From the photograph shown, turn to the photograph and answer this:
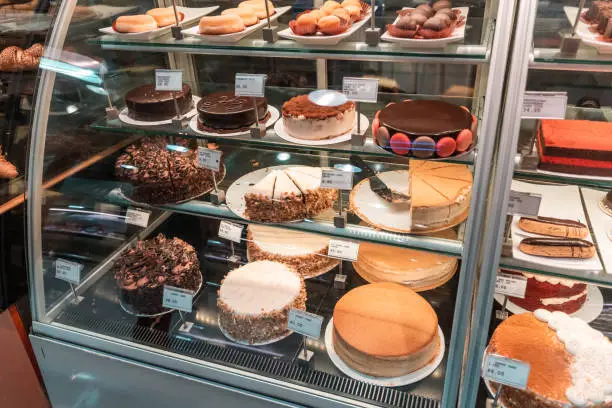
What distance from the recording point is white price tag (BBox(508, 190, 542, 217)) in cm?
193

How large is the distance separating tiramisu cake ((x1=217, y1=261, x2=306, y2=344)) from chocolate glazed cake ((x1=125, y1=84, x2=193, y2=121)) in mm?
1029

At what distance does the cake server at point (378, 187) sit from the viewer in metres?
2.62

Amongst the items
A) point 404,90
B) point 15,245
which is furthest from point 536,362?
point 15,245

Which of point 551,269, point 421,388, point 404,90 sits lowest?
point 421,388

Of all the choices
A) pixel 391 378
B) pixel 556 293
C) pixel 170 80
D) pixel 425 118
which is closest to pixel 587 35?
pixel 425 118

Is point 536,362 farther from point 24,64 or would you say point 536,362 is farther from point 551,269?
point 24,64

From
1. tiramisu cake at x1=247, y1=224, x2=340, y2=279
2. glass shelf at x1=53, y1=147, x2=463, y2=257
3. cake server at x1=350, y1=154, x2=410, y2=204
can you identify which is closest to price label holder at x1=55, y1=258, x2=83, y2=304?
glass shelf at x1=53, y1=147, x2=463, y2=257

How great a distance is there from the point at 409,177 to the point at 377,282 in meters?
0.66

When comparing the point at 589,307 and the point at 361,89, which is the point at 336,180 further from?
the point at 589,307

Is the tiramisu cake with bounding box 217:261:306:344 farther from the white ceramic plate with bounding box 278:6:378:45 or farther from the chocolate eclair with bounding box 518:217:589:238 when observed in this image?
the white ceramic plate with bounding box 278:6:378:45

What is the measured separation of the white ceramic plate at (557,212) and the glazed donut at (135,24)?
1.90 meters

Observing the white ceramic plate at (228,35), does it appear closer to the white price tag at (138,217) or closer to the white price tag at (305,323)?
the white price tag at (138,217)

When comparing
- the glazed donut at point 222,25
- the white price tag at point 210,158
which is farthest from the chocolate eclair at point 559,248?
the glazed donut at point 222,25

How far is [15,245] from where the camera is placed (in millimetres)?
3301
